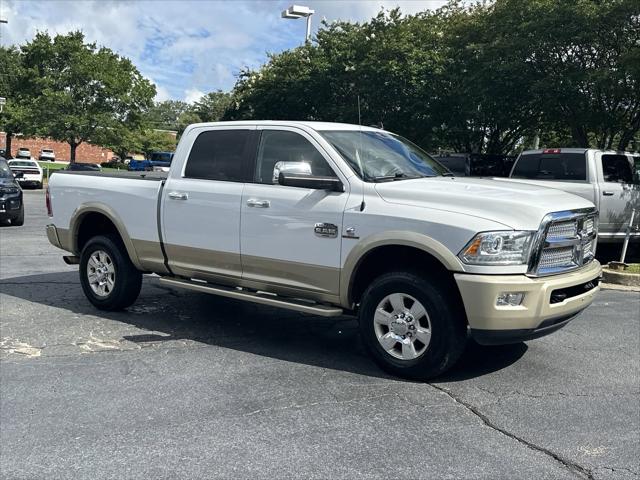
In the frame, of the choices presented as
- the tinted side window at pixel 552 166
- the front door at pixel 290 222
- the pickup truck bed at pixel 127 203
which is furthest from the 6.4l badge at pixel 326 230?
the tinted side window at pixel 552 166

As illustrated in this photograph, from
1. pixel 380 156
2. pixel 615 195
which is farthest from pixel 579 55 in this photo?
pixel 380 156

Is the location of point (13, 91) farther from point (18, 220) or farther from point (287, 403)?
point (287, 403)

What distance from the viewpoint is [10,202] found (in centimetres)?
1462

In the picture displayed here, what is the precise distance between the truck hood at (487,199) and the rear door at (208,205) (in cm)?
150

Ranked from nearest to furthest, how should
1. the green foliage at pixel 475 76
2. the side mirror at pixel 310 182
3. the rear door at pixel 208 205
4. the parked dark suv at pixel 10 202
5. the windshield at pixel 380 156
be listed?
1. the side mirror at pixel 310 182
2. the windshield at pixel 380 156
3. the rear door at pixel 208 205
4. the parked dark suv at pixel 10 202
5. the green foliage at pixel 475 76

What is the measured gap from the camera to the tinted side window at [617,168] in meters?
10.8

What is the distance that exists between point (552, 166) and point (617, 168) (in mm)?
1042

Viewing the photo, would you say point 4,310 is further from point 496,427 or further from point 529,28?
point 529,28

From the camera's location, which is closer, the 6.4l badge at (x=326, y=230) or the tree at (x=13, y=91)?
the 6.4l badge at (x=326, y=230)

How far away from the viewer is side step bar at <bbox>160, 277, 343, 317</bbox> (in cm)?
521

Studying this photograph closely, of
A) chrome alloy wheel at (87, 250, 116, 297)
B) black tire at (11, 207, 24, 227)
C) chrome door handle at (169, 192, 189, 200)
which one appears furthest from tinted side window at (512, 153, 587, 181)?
black tire at (11, 207, 24, 227)

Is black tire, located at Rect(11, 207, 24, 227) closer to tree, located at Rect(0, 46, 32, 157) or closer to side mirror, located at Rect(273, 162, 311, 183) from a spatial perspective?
side mirror, located at Rect(273, 162, 311, 183)

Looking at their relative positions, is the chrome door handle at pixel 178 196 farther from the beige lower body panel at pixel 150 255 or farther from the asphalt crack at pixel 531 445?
the asphalt crack at pixel 531 445

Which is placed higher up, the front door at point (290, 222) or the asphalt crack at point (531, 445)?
the front door at point (290, 222)
